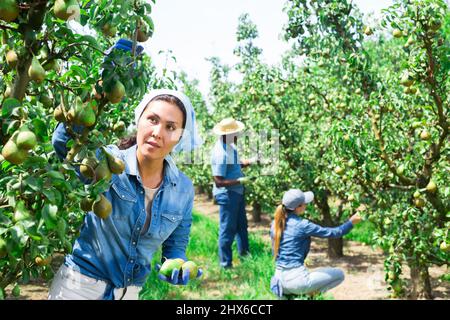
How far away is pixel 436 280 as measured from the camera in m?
5.02

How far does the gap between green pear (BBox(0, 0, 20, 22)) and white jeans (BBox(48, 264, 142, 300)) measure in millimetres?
1103

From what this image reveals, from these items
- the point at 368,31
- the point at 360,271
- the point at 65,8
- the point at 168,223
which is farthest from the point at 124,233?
the point at 360,271

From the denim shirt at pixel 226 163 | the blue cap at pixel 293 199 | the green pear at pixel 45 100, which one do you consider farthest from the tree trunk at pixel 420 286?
the green pear at pixel 45 100

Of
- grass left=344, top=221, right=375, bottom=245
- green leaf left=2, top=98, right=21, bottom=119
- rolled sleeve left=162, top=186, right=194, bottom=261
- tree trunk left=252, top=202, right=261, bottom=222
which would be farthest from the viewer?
tree trunk left=252, top=202, right=261, bottom=222

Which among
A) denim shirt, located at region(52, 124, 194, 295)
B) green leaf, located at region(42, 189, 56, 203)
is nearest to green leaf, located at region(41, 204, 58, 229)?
green leaf, located at region(42, 189, 56, 203)

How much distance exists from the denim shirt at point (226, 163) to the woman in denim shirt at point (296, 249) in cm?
141

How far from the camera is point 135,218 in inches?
78.4

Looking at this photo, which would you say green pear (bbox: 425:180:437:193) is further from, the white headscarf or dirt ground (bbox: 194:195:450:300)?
the white headscarf

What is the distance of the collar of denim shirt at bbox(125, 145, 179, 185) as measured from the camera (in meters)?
1.99

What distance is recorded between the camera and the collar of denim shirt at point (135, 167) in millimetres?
1993

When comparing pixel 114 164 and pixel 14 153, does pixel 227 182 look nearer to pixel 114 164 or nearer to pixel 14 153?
pixel 114 164

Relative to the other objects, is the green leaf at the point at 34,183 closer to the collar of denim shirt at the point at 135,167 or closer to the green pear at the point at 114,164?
the green pear at the point at 114,164

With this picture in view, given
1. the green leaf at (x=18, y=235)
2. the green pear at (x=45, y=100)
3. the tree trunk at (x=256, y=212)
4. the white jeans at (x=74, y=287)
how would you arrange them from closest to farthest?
1. the green leaf at (x=18, y=235)
2. the green pear at (x=45, y=100)
3. the white jeans at (x=74, y=287)
4. the tree trunk at (x=256, y=212)
